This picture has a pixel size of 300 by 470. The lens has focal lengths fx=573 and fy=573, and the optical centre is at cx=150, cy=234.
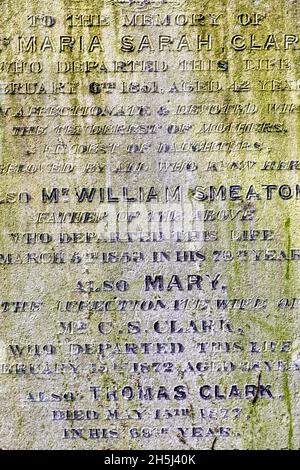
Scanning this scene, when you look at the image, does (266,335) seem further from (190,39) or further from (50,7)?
(50,7)

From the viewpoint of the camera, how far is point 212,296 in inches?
95.3

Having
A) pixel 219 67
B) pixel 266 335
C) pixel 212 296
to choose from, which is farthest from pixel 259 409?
pixel 219 67

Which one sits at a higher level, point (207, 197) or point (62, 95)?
point (62, 95)

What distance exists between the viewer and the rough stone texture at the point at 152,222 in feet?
7.84

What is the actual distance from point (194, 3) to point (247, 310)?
130 centimetres

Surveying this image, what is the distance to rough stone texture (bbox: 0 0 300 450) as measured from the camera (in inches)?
94.1

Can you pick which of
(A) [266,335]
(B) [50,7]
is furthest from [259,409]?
(B) [50,7]

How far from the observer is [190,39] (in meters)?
2.39

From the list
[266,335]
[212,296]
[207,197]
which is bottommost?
[266,335]

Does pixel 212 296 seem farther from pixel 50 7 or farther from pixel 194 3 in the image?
pixel 50 7

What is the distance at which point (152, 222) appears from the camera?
7.96 feet

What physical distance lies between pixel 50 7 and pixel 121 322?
4.45ft

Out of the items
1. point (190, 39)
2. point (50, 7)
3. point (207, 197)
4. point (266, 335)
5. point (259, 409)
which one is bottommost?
point (259, 409)
